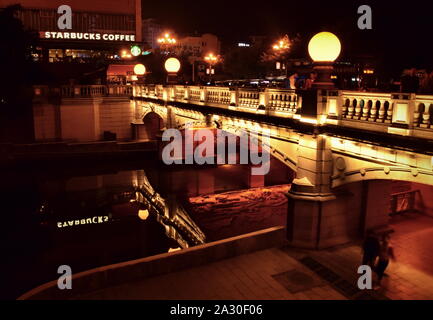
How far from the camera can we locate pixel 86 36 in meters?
43.7

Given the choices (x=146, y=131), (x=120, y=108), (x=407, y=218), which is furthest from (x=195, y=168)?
(x=407, y=218)

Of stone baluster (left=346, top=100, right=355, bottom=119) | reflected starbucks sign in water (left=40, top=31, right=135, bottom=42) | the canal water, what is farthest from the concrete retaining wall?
reflected starbucks sign in water (left=40, top=31, right=135, bottom=42)

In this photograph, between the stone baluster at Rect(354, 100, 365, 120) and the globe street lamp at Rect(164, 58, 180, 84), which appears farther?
the globe street lamp at Rect(164, 58, 180, 84)

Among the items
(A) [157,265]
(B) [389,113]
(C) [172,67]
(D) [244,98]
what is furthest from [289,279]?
(C) [172,67]

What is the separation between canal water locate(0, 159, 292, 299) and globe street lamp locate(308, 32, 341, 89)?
1002 cm

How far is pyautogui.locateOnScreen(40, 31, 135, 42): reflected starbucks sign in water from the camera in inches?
1657

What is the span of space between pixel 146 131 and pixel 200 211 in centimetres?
1587

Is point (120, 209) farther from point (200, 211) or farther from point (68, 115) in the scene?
point (68, 115)

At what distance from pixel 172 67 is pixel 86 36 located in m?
23.3

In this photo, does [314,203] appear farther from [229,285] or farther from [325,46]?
[325,46]

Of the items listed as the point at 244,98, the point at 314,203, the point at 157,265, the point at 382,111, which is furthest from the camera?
the point at 244,98

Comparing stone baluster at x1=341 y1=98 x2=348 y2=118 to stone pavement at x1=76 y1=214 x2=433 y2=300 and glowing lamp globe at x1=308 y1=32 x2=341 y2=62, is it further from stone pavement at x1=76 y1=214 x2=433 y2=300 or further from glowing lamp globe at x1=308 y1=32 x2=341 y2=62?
stone pavement at x1=76 y1=214 x2=433 y2=300

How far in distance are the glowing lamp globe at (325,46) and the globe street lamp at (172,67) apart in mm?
13887

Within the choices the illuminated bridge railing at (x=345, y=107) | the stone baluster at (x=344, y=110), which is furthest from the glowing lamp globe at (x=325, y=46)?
the stone baluster at (x=344, y=110)
